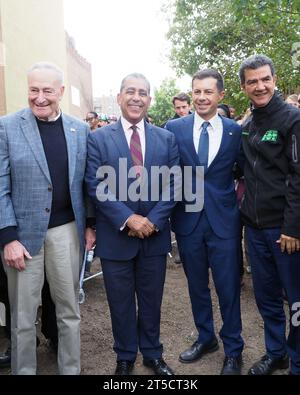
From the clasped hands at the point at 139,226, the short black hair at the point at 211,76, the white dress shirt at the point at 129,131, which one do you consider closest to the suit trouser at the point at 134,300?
the clasped hands at the point at 139,226

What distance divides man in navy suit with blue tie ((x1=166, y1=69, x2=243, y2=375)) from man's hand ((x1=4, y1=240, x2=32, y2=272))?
1224mm

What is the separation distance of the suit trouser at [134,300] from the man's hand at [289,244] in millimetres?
882

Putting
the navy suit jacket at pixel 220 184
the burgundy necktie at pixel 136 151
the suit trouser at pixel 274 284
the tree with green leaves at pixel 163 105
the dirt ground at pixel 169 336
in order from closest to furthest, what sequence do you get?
the suit trouser at pixel 274 284
the burgundy necktie at pixel 136 151
the navy suit jacket at pixel 220 184
the dirt ground at pixel 169 336
the tree with green leaves at pixel 163 105

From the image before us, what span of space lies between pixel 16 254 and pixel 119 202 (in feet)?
2.57

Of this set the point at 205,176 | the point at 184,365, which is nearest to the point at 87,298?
the point at 184,365

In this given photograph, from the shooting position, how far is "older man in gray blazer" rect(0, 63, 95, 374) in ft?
9.19

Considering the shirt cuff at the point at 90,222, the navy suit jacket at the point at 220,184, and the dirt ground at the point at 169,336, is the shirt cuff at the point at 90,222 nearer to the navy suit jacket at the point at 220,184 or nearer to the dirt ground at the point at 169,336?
the navy suit jacket at the point at 220,184

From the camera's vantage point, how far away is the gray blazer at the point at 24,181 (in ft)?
9.14

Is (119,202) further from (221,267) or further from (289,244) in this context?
(289,244)

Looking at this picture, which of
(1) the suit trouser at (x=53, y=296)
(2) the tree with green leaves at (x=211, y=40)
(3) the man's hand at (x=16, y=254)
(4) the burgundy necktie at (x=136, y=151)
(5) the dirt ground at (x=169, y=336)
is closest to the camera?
(3) the man's hand at (x=16, y=254)

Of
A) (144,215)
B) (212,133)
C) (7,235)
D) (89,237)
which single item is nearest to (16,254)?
(7,235)

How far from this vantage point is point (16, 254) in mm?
2768

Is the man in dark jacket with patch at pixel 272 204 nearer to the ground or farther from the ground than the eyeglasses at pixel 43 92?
nearer to the ground
